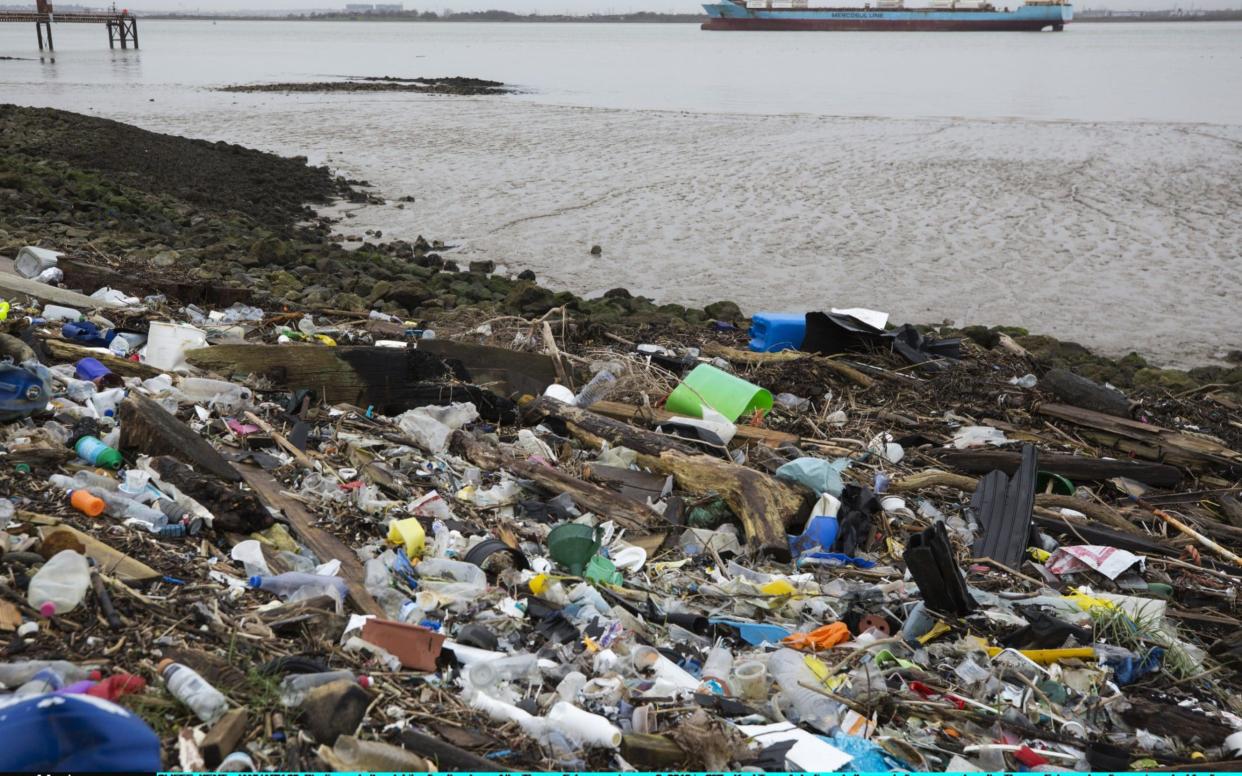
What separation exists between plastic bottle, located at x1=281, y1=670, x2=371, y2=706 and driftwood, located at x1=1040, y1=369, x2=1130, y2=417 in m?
5.33

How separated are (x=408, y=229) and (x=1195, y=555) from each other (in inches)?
484

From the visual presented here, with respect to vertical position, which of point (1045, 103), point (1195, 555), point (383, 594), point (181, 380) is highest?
point (1045, 103)

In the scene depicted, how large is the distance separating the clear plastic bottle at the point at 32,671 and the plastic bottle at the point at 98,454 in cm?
166

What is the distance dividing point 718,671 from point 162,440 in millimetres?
2557

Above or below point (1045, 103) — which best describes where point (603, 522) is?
below

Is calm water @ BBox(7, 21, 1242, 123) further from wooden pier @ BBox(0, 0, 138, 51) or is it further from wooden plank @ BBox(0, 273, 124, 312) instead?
wooden plank @ BBox(0, 273, 124, 312)

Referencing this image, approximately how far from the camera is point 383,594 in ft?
11.8

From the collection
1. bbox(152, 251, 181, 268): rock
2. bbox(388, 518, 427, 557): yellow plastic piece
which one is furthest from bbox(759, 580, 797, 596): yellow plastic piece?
bbox(152, 251, 181, 268): rock

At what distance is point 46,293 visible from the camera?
642 cm

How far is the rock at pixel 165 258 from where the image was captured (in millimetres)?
9359

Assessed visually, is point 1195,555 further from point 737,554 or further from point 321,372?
point 321,372

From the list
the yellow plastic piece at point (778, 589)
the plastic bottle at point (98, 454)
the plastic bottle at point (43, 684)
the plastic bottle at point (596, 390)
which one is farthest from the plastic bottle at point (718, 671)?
the plastic bottle at point (596, 390)

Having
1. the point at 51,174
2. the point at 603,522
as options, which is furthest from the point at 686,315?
the point at 51,174

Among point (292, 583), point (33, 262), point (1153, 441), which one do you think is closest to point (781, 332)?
point (1153, 441)
